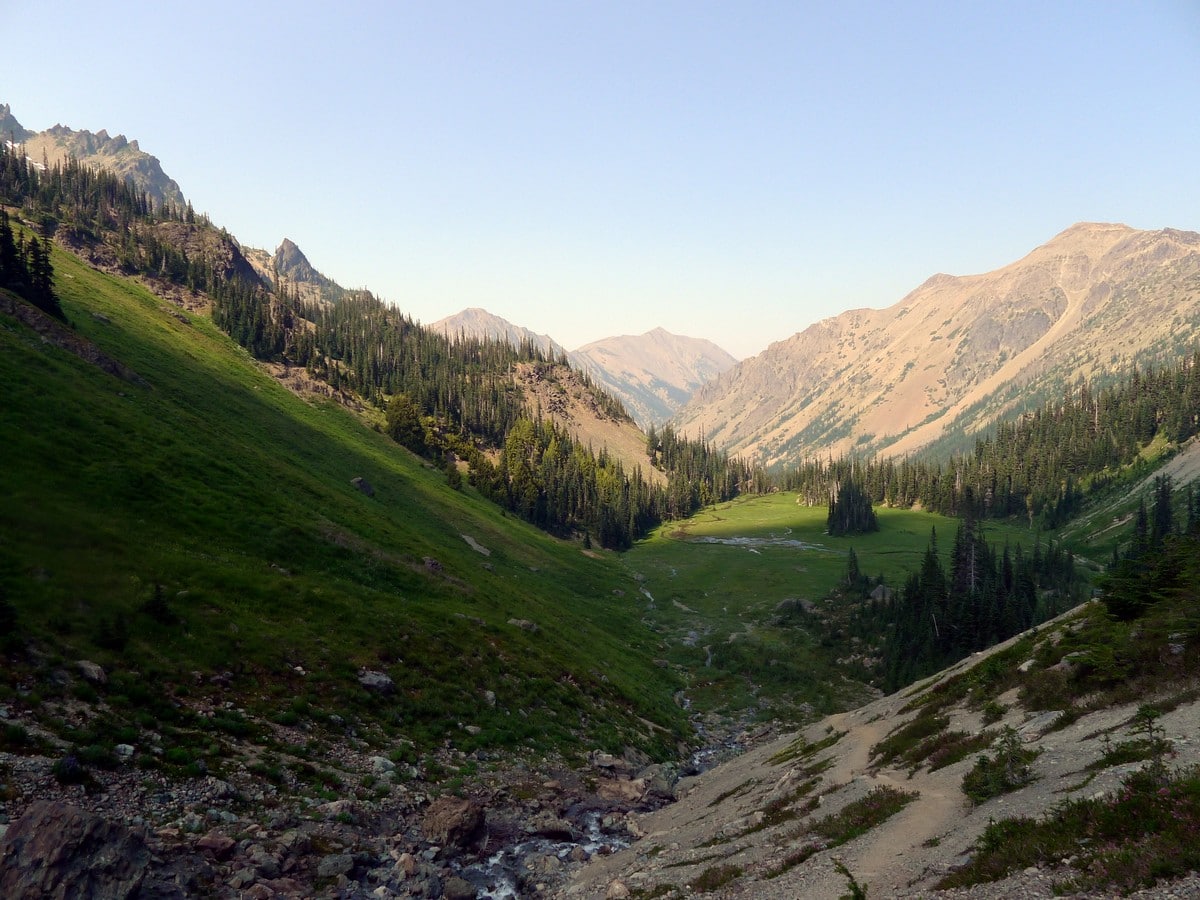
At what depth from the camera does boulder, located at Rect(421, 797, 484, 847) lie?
81.5 feet

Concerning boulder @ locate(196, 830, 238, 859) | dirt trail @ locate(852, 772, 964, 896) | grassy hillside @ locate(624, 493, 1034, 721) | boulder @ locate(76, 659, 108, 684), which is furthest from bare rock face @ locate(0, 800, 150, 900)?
→ grassy hillside @ locate(624, 493, 1034, 721)

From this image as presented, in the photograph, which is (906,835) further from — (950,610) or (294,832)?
(950,610)

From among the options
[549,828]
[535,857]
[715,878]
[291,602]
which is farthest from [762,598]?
[715,878]

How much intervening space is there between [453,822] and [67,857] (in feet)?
46.3

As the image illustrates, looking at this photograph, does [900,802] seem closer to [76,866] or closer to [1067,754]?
[1067,754]

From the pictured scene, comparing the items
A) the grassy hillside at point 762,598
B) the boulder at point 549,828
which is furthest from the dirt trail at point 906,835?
the grassy hillside at point 762,598

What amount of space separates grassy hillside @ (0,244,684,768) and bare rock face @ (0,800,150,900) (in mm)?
7496

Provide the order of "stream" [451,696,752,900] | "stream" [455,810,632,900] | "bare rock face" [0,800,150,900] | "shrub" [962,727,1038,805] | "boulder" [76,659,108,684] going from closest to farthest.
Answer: "bare rock face" [0,800,150,900], "shrub" [962,727,1038,805], "boulder" [76,659,108,684], "stream" [455,810,632,900], "stream" [451,696,752,900]

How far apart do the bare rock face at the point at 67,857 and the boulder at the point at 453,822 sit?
11.6 m

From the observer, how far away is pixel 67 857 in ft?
46.6

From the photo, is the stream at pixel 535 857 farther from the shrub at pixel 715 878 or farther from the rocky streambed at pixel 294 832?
the shrub at pixel 715 878

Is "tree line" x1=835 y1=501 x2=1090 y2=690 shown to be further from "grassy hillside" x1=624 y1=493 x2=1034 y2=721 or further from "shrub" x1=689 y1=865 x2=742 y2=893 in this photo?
"shrub" x1=689 y1=865 x2=742 y2=893

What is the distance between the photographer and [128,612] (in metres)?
26.7

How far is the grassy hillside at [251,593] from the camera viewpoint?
84.4 ft
